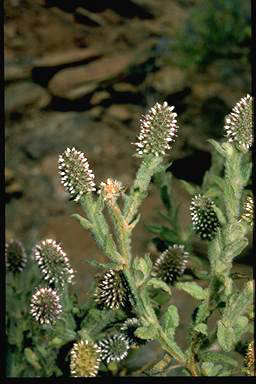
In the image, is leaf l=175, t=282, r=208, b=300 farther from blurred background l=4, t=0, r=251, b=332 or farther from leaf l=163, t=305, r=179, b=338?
blurred background l=4, t=0, r=251, b=332

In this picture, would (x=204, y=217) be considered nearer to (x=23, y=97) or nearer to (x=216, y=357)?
(x=216, y=357)

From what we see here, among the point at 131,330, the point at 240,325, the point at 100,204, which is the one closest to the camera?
the point at 100,204

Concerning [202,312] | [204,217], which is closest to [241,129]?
[204,217]

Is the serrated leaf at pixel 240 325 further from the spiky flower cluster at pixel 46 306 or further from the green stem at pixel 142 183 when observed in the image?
the spiky flower cluster at pixel 46 306

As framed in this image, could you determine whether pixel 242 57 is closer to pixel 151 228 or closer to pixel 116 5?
pixel 116 5

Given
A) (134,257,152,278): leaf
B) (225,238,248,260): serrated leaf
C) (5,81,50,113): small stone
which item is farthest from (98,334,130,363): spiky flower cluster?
(5,81,50,113): small stone

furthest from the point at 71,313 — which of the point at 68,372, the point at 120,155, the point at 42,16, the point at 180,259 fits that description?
the point at 42,16
